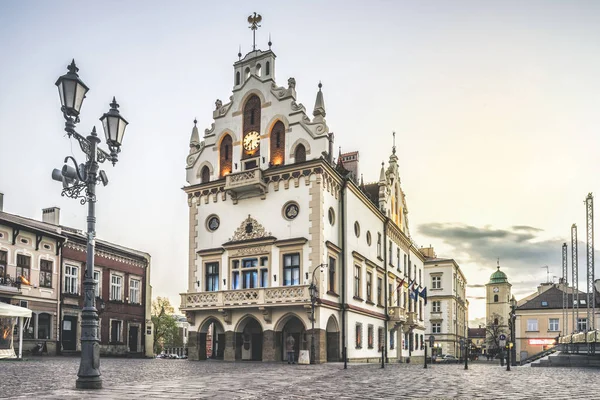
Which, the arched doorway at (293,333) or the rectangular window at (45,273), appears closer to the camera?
the arched doorway at (293,333)

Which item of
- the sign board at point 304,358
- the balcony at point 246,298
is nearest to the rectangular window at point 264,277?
the balcony at point 246,298

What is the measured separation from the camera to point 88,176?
14.1 m

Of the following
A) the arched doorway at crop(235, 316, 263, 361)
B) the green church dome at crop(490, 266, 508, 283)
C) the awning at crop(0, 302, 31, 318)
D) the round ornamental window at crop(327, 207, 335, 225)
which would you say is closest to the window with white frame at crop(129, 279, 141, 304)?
the arched doorway at crop(235, 316, 263, 361)

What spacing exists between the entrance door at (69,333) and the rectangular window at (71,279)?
5.76 ft

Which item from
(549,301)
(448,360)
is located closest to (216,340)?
(448,360)

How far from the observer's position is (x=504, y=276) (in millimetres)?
135625

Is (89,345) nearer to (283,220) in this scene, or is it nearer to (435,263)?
(283,220)

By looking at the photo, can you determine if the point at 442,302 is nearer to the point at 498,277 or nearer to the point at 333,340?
the point at 333,340

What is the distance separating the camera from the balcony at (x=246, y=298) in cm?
3244

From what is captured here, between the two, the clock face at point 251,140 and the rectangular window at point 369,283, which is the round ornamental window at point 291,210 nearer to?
the clock face at point 251,140

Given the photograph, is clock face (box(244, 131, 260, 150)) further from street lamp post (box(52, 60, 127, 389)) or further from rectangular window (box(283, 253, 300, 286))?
street lamp post (box(52, 60, 127, 389))

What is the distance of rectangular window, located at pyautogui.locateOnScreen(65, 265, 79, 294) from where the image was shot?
133 feet

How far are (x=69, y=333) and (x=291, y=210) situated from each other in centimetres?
1770

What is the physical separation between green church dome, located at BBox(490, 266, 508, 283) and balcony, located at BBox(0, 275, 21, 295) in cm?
11575
